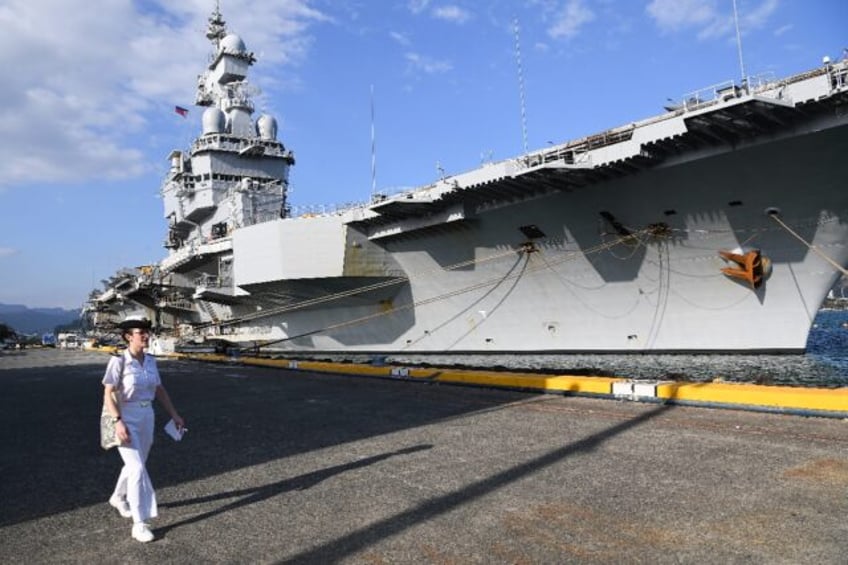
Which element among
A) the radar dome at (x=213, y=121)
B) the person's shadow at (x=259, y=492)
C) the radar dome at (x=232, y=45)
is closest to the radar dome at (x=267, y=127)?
the radar dome at (x=213, y=121)

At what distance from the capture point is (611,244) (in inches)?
496

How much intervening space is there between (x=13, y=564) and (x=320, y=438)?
324 centimetres

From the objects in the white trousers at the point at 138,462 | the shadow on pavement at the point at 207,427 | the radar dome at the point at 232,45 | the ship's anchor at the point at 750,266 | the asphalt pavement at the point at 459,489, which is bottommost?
the asphalt pavement at the point at 459,489

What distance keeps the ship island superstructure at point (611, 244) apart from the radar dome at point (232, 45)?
1913cm

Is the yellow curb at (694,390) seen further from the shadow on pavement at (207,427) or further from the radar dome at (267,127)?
the radar dome at (267,127)

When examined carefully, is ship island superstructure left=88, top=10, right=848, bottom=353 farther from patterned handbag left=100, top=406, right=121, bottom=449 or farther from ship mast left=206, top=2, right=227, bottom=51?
ship mast left=206, top=2, right=227, bottom=51

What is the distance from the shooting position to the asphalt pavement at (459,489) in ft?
10.3

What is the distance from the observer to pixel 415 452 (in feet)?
17.3

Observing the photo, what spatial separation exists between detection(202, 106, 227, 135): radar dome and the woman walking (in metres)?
30.7

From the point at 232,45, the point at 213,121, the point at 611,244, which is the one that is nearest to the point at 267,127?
the point at 213,121

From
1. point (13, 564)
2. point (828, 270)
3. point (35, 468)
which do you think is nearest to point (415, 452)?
point (13, 564)

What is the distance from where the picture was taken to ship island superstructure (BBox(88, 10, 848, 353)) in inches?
413

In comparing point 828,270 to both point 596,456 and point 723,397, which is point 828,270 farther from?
point 596,456

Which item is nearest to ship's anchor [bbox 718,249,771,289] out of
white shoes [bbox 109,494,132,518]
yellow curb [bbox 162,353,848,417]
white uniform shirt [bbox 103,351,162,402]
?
yellow curb [bbox 162,353,848,417]
